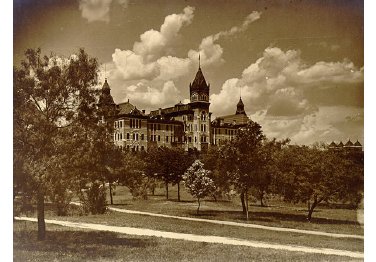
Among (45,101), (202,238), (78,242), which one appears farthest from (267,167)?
(45,101)

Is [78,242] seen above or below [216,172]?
below

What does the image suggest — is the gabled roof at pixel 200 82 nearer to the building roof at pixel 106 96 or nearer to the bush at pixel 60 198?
the building roof at pixel 106 96

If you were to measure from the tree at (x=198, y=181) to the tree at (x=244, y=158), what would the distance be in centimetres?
37

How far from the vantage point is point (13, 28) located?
1064 cm

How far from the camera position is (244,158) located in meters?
10.3

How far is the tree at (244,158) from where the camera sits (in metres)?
10.2

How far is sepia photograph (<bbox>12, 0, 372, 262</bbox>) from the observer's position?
972 centimetres

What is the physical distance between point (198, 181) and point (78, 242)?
8.38 feet

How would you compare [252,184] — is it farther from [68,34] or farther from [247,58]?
[68,34]

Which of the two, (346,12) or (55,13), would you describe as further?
(55,13)

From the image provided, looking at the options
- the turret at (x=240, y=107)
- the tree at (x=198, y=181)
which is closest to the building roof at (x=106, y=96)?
the tree at (x=198, y=181)

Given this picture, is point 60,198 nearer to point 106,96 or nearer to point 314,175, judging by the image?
point 106,96

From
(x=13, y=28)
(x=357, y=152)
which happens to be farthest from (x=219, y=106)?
(x=13, y=28)

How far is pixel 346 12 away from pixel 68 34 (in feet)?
17.1
